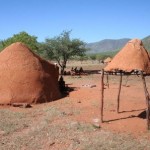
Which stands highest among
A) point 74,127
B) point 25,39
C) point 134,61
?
point 25,39

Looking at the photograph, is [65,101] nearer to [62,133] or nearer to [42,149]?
[62,133]

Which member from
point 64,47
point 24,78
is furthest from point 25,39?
point 24,78

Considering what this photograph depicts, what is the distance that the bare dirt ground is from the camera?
9880mm

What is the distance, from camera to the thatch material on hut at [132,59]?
11.6 m

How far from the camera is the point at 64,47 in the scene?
41.4 m

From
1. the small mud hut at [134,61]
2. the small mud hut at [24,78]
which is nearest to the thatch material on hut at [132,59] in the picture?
the small mud hut at [134,61]

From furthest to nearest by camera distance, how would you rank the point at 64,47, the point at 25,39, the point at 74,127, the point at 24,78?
the point at 25,39, the point at 64,47, the point at 24,78, the point at 74,127

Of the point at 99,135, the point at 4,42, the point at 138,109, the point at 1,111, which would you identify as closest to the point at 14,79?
the point at 1,111

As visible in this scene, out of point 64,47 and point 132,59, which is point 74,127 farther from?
point 64,47

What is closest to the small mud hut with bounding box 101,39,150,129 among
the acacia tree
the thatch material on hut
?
the thatch material on hut

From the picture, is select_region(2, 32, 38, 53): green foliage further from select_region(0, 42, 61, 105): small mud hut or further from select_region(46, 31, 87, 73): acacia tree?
select_region(0, 42, 61, 105): small mud hut

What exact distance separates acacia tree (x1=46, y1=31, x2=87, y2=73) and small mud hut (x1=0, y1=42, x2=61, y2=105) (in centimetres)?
2302

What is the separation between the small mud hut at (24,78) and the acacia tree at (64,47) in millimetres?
23017

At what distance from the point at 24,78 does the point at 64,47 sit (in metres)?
24.9
